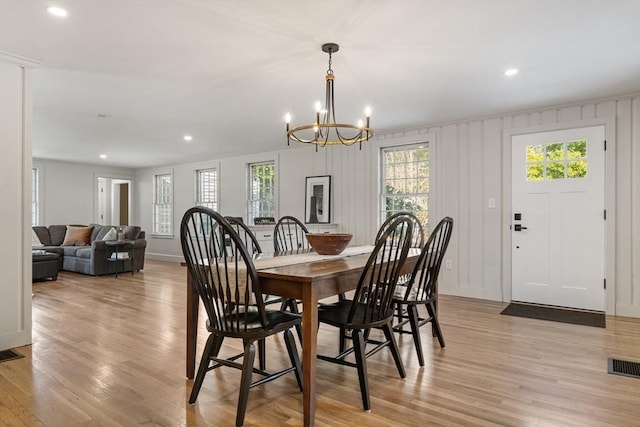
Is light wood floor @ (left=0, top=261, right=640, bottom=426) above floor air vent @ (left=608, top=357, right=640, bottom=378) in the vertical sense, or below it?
above

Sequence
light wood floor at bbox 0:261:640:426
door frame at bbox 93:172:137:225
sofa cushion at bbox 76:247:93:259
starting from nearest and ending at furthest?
1. light wood floor at bbox 0:261:640:426
2. sofa cushion at bbox 76:247:93:259
3. door frame at bbox 93:172:137:225

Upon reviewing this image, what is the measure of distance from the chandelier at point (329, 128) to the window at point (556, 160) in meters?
2.07

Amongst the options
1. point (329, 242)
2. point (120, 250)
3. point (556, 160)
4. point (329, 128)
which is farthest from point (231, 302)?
point (120, 250)

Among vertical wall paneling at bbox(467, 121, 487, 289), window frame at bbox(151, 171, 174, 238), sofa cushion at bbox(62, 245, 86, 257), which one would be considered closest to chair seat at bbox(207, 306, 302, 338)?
vertical wall paneling at bbox(467, 121, 487, 289)

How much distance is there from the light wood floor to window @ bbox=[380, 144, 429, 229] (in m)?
2.09

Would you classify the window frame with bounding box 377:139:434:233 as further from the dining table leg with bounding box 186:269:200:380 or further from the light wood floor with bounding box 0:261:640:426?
the dining table leg with bounding box 186:269:200:380

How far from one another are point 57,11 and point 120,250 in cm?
529

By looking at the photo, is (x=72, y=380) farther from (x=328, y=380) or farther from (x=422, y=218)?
(x=422, y=218)

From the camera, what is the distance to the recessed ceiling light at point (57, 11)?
236cm

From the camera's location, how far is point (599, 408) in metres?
2.10

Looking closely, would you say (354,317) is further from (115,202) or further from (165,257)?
(115,202)

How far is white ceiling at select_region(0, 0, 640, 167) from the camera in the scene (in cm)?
241

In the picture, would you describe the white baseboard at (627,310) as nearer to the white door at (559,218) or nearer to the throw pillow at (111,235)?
the white door at (559,218)

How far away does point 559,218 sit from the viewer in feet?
14.4
